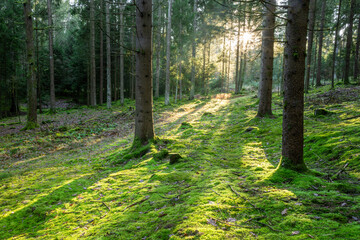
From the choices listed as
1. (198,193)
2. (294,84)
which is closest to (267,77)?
(294,84)

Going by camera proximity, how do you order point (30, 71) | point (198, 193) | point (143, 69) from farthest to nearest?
point (30, 71), point (143, 69), point (198, 193)

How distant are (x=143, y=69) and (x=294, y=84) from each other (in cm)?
453

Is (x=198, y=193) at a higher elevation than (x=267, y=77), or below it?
below

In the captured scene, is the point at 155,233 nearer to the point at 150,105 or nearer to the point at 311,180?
the point at 311,180

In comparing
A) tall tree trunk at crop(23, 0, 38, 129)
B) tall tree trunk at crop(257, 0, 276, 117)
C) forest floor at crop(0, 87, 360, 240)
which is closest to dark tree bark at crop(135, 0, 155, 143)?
forest floor at crop(0, 87, 360, 240)

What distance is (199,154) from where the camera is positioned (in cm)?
598

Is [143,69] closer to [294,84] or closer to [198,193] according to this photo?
[294,84]

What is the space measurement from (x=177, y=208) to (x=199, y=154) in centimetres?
316

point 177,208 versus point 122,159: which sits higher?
point 177,208

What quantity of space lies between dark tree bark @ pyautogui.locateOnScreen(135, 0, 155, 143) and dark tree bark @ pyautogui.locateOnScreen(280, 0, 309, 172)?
14.0 ft

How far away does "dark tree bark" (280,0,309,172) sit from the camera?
350cm

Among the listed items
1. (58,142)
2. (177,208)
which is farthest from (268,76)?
(58,142)

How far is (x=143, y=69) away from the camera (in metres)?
6.66

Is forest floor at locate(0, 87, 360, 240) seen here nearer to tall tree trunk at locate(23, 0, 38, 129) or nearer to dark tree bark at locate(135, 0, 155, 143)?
dark tree bark at locate(135, 0, 155, 143)
